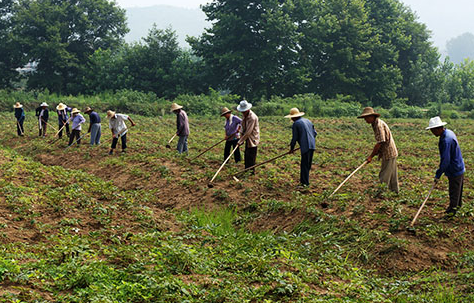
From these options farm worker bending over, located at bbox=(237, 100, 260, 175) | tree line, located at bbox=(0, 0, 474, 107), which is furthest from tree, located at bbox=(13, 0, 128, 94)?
farm worker bending over, located at bbox=(237, 100, 260, 175)

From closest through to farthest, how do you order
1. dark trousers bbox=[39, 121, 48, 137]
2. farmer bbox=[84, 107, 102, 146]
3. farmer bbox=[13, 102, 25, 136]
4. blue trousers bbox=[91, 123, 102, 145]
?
farmer bbox=[84, 107, 102, 146], blue trousers bbox=[91, 123, 102, 145], farmer bbox=[13, 102, 25, 136], dark trousers bbox=[39, 121, 48, 137]

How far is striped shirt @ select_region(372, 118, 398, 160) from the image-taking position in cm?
973

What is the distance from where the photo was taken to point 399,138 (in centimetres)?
2153

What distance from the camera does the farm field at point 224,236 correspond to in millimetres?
5660

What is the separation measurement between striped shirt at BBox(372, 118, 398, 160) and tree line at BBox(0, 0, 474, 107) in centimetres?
3127

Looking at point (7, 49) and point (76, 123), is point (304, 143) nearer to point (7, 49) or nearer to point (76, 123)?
point (76, 123)

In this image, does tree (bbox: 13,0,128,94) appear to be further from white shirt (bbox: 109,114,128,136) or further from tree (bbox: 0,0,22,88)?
white shirt (bbox: 109,114,128,136)

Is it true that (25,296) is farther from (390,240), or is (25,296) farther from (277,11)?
(277,11)

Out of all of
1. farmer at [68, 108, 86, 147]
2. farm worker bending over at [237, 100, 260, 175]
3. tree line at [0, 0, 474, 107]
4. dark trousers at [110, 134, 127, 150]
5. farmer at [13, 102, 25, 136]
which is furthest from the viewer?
tree line at [0, 0, 474, 107]

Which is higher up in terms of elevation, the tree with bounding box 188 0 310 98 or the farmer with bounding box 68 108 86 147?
the tree with bounding box 188 0 310 98

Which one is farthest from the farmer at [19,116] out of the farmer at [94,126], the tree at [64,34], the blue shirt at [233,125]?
the tree at [64,34]

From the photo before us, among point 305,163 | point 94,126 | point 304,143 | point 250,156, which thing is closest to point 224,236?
point 305,163

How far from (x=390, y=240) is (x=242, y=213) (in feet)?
11.3

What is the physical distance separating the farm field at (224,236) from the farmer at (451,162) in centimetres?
29
